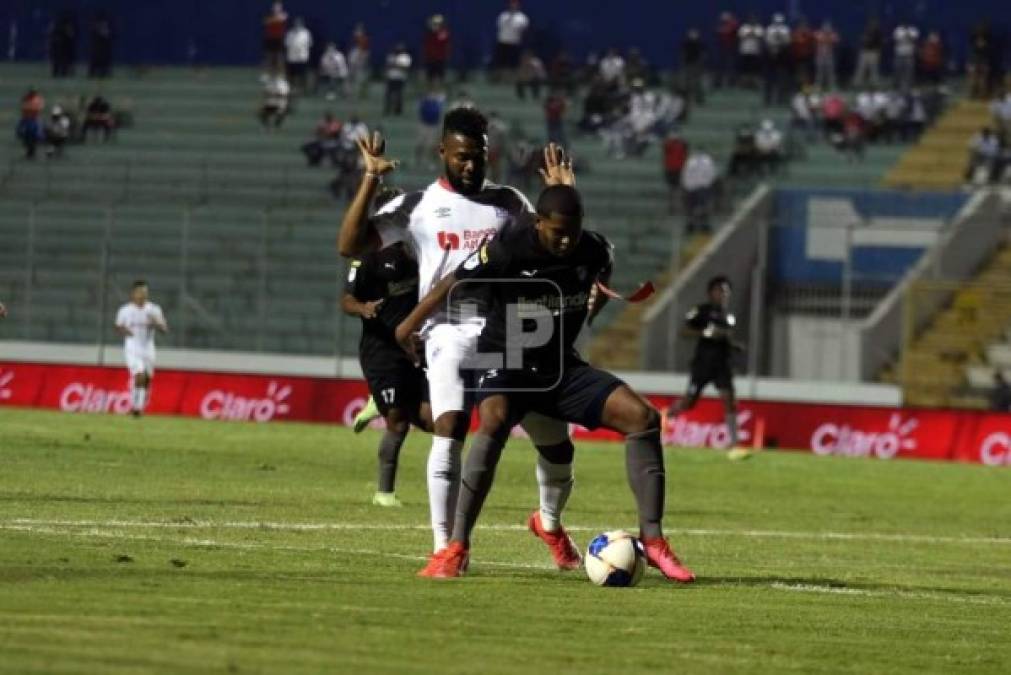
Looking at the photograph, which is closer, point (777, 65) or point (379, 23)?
point (777, 65)

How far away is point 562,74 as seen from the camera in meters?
53.3

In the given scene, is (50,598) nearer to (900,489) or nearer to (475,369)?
(475,369)

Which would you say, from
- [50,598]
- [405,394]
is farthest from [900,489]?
[50,598]

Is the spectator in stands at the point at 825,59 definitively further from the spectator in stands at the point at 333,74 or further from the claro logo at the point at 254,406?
the claro logo at the point at 254,406

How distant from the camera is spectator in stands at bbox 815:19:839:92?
167ft

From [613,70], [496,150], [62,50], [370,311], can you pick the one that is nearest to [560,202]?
[370,311]

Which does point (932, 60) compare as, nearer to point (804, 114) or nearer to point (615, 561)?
point (804, 114)

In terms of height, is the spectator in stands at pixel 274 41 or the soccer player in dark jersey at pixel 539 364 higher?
the spectator in stands at pixel 274 41

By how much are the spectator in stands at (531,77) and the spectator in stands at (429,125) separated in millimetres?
1708

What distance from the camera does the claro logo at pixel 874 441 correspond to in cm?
3550

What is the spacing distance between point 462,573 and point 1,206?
105 feet

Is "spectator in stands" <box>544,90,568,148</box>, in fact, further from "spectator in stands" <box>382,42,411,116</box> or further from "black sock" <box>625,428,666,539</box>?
"black sock" <box>625,428,666,539</box>

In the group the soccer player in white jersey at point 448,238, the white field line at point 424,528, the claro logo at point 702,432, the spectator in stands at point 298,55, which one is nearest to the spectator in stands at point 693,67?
the spectator in stands at point 298,55

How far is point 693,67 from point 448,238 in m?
39.5
